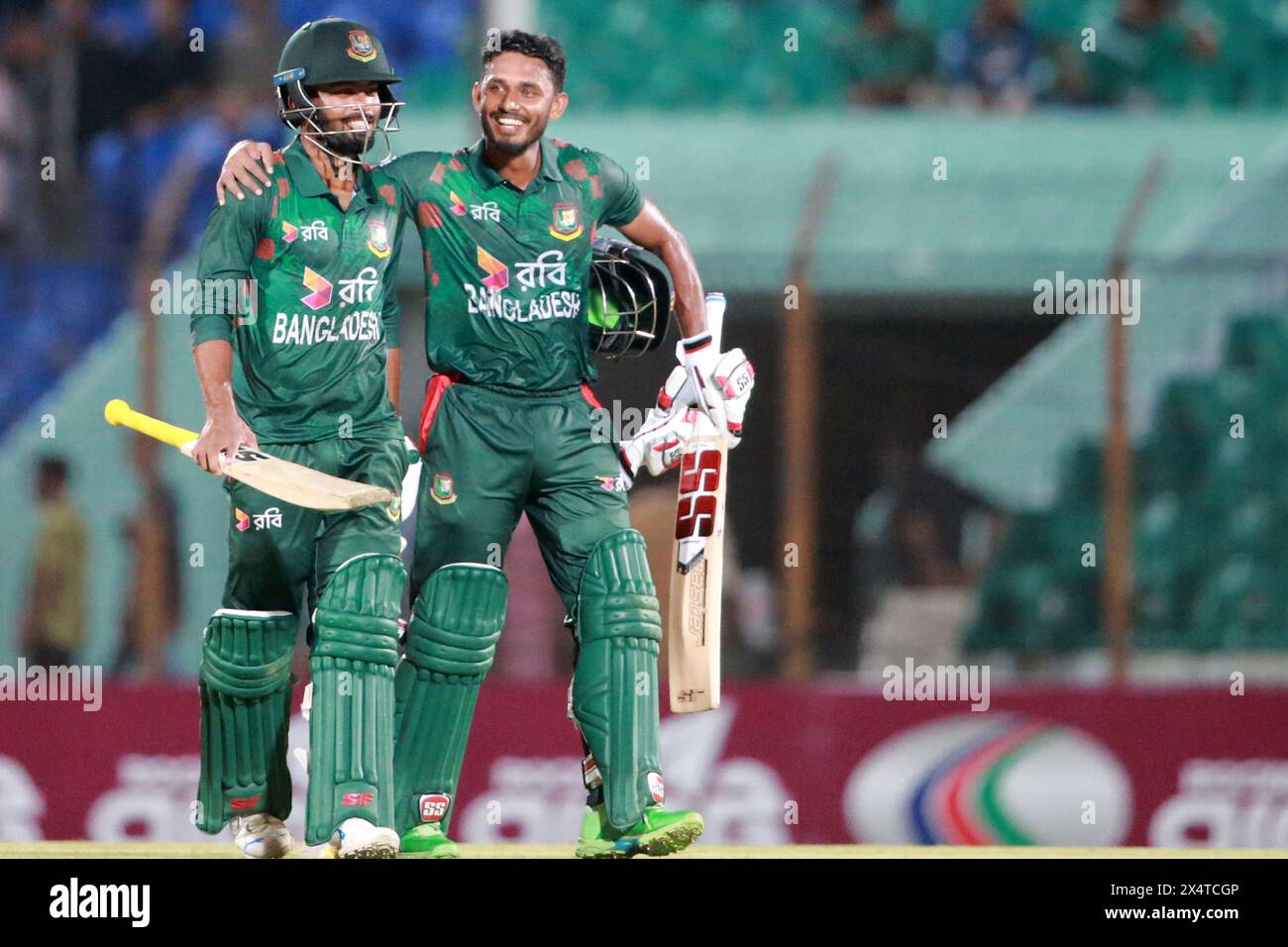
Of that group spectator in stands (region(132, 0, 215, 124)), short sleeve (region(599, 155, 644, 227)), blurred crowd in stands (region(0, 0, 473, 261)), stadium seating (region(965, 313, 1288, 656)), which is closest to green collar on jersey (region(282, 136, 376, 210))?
short sleeve (region(599, 155, 644, 227))

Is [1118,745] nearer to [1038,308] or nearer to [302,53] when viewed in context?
[1038,308]

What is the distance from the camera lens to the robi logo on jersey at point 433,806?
4.91 meters

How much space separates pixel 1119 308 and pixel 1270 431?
1272mm

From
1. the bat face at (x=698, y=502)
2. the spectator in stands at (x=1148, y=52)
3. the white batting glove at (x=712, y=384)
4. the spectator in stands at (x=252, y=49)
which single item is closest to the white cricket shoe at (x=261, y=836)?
the bat face at (x=698, y=502)

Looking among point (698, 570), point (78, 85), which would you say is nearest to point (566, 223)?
point (698, 570)

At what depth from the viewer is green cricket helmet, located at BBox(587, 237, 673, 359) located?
4.99 m

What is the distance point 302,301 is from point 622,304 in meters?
0.75

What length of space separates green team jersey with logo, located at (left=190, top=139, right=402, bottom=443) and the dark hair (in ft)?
1.35

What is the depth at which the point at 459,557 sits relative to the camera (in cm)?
488

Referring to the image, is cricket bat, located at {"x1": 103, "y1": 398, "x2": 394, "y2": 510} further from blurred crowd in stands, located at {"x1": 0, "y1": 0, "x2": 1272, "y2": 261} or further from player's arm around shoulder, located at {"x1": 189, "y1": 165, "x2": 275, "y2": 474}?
blurred crowd in stands, located at {"x1": 0, "y1": 0, "x2": 1272, "y2": 261}

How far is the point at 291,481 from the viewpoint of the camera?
4.56 meters

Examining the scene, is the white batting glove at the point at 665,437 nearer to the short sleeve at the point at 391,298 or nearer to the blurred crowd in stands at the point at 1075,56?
the short sleeve at the point at 391,298

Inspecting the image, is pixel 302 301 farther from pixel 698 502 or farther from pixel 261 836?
pixel 261 836
